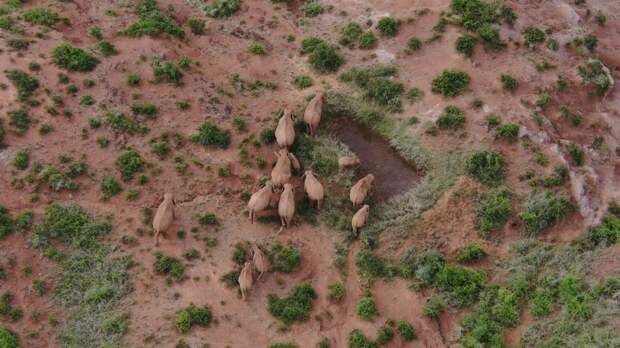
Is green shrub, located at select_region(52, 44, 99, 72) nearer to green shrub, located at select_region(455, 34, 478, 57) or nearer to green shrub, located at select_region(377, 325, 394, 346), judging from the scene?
green shrub, located at select_region(455, 34, 478, 57)

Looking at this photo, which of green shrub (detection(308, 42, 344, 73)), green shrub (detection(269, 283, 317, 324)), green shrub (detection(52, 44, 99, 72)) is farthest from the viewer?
green shrub (detection(308, 42, 344, 73))

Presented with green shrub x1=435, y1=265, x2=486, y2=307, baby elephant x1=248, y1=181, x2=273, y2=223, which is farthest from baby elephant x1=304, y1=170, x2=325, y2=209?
green shrub x1=435, y1=265, x2=486, y2=307

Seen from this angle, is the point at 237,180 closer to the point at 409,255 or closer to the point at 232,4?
the point at 409,255

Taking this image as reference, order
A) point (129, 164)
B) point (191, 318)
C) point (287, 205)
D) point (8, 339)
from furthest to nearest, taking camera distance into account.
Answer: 1. point (129, 164)
2. point (287, 205)
3. point (191, 318)
4. point (8, 339)

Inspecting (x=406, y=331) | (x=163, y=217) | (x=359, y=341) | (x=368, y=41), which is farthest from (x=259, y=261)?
(x=368, y=41)

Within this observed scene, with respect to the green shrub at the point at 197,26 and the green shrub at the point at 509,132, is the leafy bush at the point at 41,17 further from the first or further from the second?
the green shrub at the point at 509,132

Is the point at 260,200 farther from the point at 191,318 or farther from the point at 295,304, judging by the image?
the point at 191,318

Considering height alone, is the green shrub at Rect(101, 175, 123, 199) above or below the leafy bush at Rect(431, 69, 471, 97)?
below
